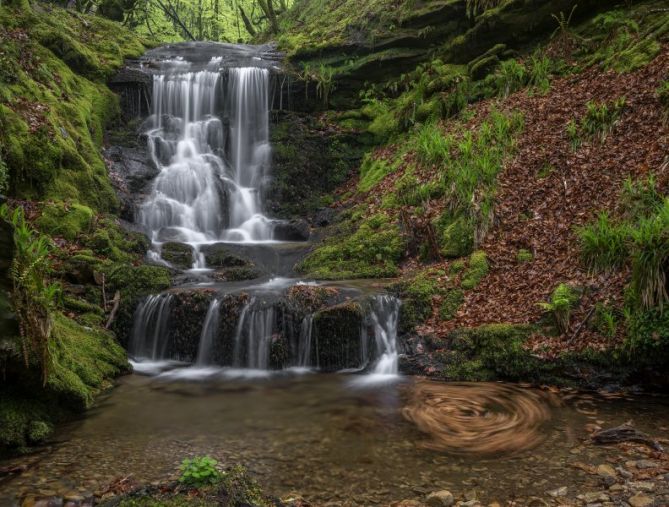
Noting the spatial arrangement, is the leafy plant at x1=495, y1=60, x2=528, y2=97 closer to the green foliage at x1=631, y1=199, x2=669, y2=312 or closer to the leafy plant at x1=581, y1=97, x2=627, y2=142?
the leafy plant at x1=581, y1=97, x2=627, y2=142

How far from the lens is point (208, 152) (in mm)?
15422

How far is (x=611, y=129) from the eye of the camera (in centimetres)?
870

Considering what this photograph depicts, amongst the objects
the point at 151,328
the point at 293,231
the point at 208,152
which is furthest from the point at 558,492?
the point at 208,152

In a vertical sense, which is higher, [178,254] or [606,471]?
[178,254]

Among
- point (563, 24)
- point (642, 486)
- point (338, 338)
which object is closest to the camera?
point (642, 486)

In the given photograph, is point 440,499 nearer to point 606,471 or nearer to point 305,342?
point 606,471

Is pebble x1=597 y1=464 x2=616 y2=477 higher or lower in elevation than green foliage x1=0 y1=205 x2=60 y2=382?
lower

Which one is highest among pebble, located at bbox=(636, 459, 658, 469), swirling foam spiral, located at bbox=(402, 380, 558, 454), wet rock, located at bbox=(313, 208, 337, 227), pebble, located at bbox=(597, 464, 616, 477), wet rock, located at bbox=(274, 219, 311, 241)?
wet rock, located at bbox=(313, 208, 337, 227)

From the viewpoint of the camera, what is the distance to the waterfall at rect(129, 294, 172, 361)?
830 cm

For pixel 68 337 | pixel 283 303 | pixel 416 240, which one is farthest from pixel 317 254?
pixel 68 337

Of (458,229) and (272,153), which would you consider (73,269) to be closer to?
(458,229)

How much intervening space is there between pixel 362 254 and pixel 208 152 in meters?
7.53

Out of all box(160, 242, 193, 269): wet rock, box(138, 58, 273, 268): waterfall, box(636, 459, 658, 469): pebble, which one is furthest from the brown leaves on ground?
box(138, 58, 273, 268): waterfall

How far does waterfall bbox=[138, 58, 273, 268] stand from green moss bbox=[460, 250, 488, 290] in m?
6.64
